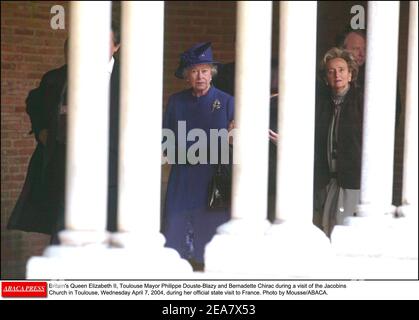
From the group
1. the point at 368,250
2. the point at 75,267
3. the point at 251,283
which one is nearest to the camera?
the point at 75,267

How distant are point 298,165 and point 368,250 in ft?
3.72

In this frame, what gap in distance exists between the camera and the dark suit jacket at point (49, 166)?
9820 mm

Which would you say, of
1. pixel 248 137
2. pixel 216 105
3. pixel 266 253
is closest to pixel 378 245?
pixel 266 253

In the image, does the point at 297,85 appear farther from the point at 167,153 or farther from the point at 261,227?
the point at 167,153

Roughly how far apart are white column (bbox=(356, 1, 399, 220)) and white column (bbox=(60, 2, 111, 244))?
2.79 metres

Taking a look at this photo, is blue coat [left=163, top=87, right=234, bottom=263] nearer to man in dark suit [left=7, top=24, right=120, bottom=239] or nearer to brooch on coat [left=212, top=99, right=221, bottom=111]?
brooch on coat [left=212, top=99, right=221, bottom=111]

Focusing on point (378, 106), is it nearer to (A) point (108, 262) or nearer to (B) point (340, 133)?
(B) point (340, 133)

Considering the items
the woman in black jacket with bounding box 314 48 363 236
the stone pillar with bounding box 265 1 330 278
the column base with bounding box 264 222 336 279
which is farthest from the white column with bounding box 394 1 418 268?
the stone pillar with bounding box 265 1 330 278

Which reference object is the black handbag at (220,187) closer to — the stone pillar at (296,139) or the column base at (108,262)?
the stone pillar at (296,139)

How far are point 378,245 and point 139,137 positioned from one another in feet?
8.80

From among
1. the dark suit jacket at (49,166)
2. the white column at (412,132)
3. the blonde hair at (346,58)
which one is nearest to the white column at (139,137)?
the dark suit jacket at (49,166)

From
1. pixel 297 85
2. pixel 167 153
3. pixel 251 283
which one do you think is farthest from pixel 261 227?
pixel 167 153

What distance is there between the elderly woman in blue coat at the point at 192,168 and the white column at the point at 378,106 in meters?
1.47

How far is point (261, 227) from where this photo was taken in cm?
930
